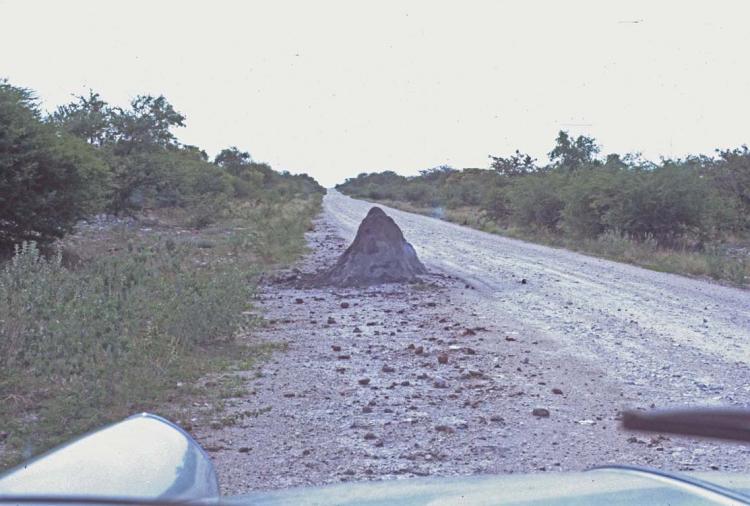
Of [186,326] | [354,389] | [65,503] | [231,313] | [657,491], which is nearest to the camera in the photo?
[65,503]

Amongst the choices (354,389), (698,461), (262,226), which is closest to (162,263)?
(354,389)

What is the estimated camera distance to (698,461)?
17.8 feet

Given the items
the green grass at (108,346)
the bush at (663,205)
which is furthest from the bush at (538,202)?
the green grass at (108,346)

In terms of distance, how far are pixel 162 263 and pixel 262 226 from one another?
54.4 feet

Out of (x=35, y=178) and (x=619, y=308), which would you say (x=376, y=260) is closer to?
(x=619, y=308)

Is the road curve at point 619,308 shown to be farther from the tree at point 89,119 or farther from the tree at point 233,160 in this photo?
the tree at point 233,160

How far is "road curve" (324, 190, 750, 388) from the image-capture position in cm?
902

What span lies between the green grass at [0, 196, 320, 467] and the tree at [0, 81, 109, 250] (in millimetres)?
4618

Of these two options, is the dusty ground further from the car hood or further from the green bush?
the car hood

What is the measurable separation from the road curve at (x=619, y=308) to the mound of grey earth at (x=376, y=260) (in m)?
1.28

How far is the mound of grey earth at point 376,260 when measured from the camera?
15.2 meters

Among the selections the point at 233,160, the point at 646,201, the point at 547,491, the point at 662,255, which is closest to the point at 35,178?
the point at 662,255

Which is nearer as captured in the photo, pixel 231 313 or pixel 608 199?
pixel 231 313

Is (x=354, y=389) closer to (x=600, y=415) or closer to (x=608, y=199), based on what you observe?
(x=600, y=415)
